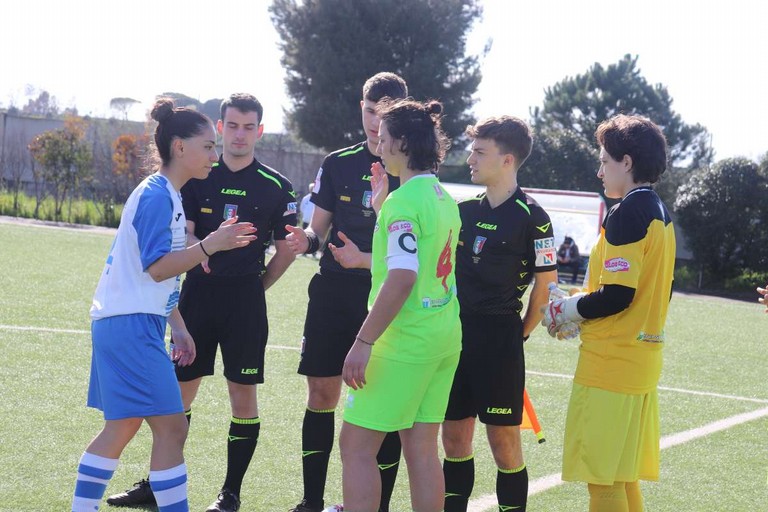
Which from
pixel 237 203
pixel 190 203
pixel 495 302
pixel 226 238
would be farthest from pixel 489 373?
pixel 190 203

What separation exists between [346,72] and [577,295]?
117 ft

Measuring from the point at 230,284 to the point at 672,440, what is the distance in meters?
3.89

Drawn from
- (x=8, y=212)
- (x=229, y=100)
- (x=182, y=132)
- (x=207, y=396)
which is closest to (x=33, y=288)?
(x=207, y=396)

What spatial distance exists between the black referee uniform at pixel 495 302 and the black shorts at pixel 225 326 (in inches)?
48.7

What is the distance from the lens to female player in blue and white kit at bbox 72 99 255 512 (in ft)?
12.8

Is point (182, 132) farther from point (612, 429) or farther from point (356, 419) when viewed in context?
point (612, 429)

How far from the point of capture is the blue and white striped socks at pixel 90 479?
13.0ft

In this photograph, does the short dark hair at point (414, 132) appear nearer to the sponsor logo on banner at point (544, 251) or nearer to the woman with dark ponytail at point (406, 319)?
the woman with dark ponytail at point (406, 319)

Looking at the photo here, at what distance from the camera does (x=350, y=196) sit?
5.24 m

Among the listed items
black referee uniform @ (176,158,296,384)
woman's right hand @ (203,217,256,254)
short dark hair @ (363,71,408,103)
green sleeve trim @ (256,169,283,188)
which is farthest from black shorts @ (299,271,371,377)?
woman's right hand @ (203,217,256,254)

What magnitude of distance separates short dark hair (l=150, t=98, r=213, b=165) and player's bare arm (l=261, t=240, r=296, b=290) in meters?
1.19

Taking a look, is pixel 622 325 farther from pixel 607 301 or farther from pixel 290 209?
pixel 290 209

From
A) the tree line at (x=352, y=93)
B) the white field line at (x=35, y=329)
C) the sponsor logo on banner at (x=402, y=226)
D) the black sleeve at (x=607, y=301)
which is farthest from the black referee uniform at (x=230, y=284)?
the tree line at (x=352, y=93)

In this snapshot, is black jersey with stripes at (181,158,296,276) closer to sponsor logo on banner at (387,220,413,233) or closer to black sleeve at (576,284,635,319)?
A: sponsor logo on banner at (387,220,413,233)
